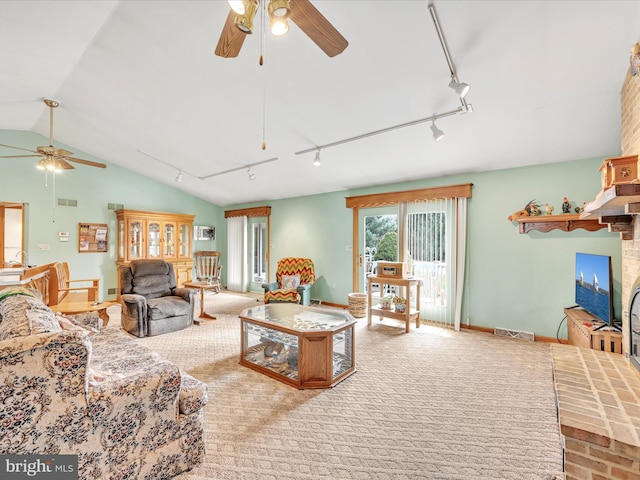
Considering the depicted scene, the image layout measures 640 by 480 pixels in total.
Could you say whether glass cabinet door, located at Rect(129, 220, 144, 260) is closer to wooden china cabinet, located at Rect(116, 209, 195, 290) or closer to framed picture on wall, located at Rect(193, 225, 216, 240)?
wooden china cabinet, located at Rect(116, 209, 195, 290)

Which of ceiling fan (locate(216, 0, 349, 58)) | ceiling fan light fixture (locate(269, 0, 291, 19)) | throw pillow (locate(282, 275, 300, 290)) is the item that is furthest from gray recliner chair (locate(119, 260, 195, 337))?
ceiling fan light fixture (locate(269, 0, 291, 19))

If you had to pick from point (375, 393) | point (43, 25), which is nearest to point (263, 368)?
point (375, 393)

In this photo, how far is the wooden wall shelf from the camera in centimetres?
331

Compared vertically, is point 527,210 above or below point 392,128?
below

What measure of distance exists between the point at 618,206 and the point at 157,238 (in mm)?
7113

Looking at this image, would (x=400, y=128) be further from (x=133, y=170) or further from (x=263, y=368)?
(x=133, y=170)

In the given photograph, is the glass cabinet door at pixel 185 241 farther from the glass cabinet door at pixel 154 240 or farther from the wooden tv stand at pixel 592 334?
the wooden tv stand at pixel 592 334

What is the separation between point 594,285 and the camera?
2.86m

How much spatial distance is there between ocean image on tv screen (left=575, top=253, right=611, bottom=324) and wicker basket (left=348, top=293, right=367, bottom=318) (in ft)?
8.91

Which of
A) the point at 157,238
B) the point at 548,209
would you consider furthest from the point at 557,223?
the point at 157,238

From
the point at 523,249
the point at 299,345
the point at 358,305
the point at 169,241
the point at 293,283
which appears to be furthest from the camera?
the point at 169,241

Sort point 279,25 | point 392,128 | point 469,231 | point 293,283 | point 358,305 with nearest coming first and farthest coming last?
1. point 279,25
2. point 392,128
3. point 469,231
4. point 358,305
5. point 293,283

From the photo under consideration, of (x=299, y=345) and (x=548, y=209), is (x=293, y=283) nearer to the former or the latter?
(x=299, y=345)

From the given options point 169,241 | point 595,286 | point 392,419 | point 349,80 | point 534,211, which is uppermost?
point 349,80
